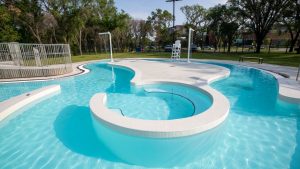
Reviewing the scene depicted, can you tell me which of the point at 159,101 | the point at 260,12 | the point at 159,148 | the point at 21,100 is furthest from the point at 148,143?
the point at 260,12

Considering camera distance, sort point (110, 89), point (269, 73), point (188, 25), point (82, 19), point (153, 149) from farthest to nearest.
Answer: point (188, 25) → point (82, 19) → point (269, 73) → point (110, 89) → point (153, 149)

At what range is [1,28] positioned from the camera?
22.5m

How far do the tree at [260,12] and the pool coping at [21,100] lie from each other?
27.7 meters

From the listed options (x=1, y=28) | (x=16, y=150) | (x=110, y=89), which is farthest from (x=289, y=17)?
(x=1, y=28)

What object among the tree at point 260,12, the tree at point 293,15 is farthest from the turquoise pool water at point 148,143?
the tree at point 260,12

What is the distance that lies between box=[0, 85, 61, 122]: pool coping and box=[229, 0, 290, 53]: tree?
27659 mm

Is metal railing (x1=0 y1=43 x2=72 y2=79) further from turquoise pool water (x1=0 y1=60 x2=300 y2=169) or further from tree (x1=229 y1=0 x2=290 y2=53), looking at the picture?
tree (x1=229 y1=0 x2=290 y2=53)

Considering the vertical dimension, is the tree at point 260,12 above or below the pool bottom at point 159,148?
above

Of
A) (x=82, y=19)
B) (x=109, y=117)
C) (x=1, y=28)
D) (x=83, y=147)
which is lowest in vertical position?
(x=83, y=147)

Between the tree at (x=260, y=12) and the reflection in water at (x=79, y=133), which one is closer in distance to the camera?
the reflection in water at (x=79, y=133)

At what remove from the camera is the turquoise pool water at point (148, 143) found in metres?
3.45

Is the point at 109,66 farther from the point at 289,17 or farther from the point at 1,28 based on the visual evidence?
the point at 289,17

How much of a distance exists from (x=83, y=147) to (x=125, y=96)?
356 cm

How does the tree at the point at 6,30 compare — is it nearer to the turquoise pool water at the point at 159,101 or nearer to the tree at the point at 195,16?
the turquoise pool water at the point at 159,101
